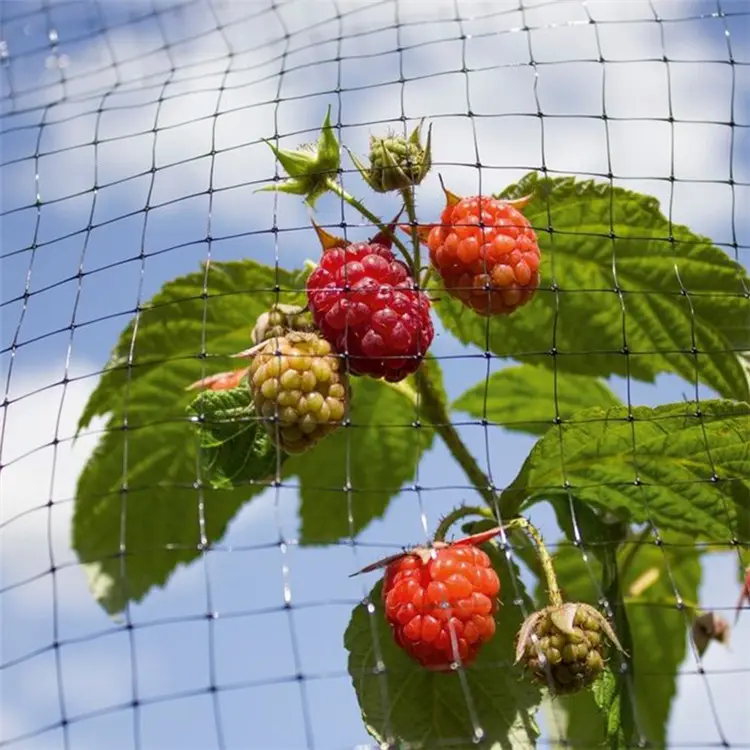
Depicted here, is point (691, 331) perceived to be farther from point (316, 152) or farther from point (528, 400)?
point (316, 152)

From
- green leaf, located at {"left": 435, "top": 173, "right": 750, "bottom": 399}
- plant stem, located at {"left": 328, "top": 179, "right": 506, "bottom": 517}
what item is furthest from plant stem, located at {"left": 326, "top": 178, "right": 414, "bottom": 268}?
green leaf, located at {"left": 435, "top": 173, "right": 750, "bottom": 399}

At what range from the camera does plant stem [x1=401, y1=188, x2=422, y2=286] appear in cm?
154

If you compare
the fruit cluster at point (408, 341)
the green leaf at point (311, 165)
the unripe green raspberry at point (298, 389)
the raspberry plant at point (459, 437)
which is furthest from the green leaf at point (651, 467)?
the green leaf at point (311, 165)

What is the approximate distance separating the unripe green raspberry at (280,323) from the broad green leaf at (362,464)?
16.7 inches

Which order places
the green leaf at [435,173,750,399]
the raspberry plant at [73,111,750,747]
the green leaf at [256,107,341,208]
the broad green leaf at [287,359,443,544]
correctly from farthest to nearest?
the broad green leaf at [287,359,443,544] → the green leaf at [435,173,750,399] → the green leaf at [256,107,341,208] → the raspberry plant at [73,111,750,747]

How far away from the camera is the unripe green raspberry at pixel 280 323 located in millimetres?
1523

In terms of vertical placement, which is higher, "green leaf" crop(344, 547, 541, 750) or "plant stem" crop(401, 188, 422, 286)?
"plant stem" crop(401, 188, 422, 286)

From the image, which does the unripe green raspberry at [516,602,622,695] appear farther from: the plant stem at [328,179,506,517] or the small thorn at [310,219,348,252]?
the small thorn at [310,219,348,252]

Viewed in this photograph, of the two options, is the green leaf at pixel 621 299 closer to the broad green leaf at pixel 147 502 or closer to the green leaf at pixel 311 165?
the green leaf at pixel 311 165

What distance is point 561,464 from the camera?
5.29ft

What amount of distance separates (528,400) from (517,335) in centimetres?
24

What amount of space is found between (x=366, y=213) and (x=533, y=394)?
64 centimetres

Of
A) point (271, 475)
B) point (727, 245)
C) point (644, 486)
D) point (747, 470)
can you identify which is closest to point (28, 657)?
point (271, 475)

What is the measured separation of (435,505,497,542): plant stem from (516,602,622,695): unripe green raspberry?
153 mm
